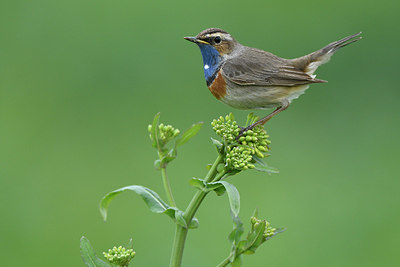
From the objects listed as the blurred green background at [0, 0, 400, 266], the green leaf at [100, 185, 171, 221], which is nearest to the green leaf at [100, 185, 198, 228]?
the green leaf at [100, 185, 171, 221]

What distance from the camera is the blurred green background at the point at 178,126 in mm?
7344

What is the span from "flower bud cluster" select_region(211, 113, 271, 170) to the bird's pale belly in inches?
47.0

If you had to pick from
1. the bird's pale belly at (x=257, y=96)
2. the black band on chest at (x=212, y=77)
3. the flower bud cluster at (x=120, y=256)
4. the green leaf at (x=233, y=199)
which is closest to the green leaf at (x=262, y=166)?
the green leaf at (x=233, y=199)

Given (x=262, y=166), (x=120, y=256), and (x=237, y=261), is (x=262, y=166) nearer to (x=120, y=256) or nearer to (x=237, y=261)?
(x=237, y=261)

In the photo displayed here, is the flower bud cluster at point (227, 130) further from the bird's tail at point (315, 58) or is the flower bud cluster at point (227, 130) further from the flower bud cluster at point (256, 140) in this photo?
the bird's tail at point (315, 58)

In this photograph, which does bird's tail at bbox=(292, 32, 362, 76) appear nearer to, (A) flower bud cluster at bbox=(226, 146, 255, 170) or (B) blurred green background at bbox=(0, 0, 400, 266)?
(A) flower bud cluster at bbox=(226, 146, 255, 170)

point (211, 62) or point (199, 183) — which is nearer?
point (199, 183)

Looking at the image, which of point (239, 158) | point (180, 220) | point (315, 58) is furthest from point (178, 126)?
point (180, 220)

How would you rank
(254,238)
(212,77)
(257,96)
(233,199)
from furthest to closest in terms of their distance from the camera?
1. (212,77)
2. (257,96)
3. (254,238)
4. (233,199)

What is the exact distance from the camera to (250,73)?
210 inches

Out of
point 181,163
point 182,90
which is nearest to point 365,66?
point 182,90

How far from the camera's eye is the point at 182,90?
32.8 feet

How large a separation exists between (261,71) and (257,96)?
340mm

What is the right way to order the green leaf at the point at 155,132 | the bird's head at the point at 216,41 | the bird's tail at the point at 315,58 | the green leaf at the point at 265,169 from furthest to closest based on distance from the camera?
the bird's tail at the point at 315,58, the bird's head at the point at 216,41, the green leaf at the point at 155,132, the green leaf at the point at 265,169
